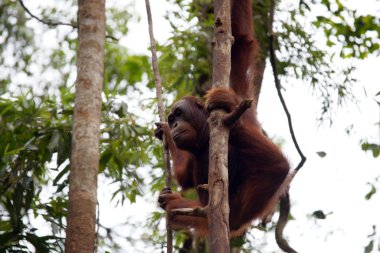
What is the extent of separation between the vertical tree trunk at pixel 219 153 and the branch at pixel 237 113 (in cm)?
4

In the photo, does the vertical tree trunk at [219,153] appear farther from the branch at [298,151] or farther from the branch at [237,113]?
the branch at [298,151]

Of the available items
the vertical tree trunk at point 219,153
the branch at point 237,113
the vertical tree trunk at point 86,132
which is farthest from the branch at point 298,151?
Result: the vertical tree trunk at point 86,132

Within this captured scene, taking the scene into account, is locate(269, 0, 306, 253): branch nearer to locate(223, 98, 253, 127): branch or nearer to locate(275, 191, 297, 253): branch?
locate(275, 191, 297, 253): branch

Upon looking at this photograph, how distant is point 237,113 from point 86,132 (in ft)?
5.65

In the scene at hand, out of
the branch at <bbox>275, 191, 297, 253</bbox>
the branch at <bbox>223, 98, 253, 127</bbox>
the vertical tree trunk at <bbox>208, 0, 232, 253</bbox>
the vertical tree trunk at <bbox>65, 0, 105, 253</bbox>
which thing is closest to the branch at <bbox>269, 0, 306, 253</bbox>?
the branch at <bbox>275, 191, 297, 253</bbox>

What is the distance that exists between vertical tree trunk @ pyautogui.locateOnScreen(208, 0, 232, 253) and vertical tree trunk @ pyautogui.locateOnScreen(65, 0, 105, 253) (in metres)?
1.36

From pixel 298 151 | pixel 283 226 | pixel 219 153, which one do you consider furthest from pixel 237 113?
pixel 283 226

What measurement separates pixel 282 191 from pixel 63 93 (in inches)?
90.4

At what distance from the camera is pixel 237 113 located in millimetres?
3129

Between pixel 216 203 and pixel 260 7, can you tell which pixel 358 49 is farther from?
pixel 216 203

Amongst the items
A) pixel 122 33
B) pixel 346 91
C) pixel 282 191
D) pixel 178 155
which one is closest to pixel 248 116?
pixel 282 191

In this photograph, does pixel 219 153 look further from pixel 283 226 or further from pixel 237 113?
pixel 283 226

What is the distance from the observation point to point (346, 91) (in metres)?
5.87

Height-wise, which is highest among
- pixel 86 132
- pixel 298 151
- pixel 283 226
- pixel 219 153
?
pixel 86 132
